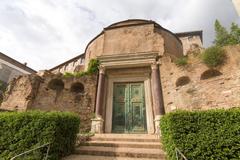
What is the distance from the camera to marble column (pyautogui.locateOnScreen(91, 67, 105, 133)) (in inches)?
319

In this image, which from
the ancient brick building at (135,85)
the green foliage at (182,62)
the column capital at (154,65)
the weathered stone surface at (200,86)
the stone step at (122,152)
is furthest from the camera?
the column capital at (154,65)

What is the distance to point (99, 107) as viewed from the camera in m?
8.62

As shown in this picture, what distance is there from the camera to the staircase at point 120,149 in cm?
464

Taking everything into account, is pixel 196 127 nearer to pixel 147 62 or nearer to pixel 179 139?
pixel 179 139

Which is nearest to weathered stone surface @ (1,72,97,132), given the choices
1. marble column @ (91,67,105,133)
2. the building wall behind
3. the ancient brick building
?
the ancient brick building

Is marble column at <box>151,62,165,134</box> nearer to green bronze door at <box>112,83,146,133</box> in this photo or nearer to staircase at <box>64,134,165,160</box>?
green bronze door at <box>112,83,146,133</box>

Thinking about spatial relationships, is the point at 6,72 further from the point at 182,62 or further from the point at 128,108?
the point at 182,62

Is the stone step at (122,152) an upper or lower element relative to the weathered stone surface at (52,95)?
lower

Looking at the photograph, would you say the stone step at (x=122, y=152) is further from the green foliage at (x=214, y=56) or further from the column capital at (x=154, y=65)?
the green foliage at (x=214, y=56)

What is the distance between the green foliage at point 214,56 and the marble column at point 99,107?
18.4 ft

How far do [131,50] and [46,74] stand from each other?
574 cm

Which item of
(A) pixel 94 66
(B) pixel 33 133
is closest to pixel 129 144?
(B) pixel 33 133

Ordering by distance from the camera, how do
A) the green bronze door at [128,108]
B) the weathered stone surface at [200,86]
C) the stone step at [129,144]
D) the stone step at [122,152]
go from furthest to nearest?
the green bronze door at [128,108] → the weathered stone surface at [200,86] → the stone step at [129,144] → the stone step at [122,152]

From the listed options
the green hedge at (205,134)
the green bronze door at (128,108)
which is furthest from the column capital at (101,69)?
the green hedge at (205,134)
